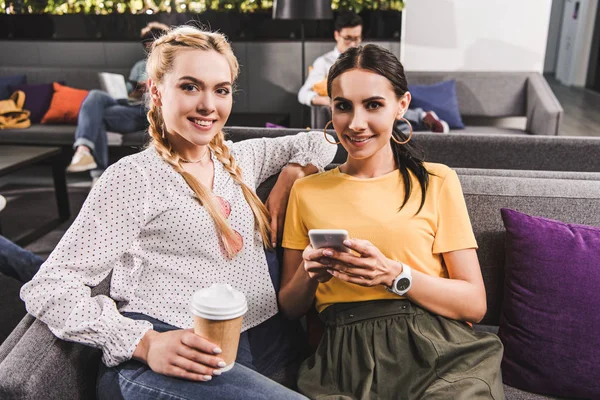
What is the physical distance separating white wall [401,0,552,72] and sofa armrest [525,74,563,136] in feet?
1.69

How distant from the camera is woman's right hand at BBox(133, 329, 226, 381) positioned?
1008 millimetres

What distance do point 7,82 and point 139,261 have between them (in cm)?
464

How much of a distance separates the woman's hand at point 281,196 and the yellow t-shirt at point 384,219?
0.07 meters

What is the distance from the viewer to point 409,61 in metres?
5.10

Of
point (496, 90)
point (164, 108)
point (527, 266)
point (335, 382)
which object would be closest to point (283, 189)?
point (164, 108)

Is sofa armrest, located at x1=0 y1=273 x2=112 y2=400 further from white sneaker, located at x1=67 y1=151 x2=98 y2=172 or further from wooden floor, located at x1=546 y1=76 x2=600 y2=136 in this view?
wooden floor, located at x1=546 y1=76 x2=600 y2=136

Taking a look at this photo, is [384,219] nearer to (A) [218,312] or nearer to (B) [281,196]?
(B) [281,196]

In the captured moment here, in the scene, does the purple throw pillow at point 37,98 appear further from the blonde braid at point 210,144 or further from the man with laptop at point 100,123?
the blonde braid at point 210,144

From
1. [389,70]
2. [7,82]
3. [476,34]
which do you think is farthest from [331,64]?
[389,70]

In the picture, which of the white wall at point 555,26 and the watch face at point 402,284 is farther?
the white wall at point 555,26

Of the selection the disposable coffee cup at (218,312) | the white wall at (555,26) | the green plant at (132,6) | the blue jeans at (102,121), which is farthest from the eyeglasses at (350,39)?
the white wall at (555,26)

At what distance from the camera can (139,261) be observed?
1.22 m

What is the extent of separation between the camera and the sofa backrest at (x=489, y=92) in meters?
4.48

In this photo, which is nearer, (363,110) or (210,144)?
(363,110)
